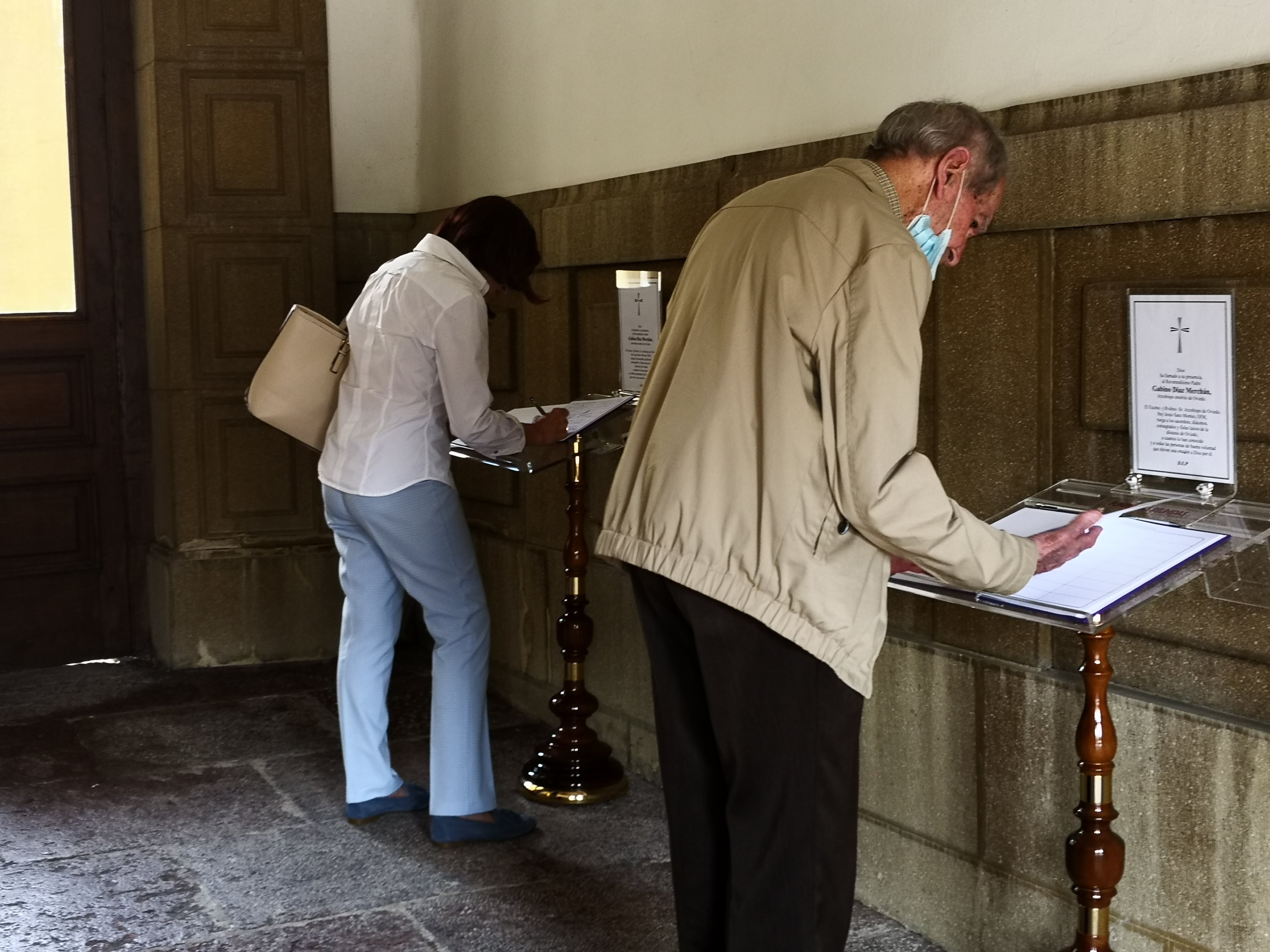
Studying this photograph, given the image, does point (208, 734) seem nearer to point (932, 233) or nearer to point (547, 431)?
point (547, 431)

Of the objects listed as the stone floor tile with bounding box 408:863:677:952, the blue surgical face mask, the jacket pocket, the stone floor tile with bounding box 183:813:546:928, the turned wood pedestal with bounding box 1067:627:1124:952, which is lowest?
the stone floor tile with bounding box 408:863:677:952

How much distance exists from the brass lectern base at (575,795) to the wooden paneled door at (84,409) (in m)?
2.58

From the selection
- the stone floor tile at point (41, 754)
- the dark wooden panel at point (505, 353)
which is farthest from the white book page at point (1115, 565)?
the stone floor tile at point (41, 754)

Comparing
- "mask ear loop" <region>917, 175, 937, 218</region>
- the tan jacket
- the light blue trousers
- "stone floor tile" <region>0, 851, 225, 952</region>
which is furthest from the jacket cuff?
"stone floor tile" <region>0, 851, 225, 952</region>

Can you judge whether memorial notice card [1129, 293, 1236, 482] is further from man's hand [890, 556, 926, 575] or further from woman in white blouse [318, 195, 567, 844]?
woman in white blouse [318, 195, 567, 844]

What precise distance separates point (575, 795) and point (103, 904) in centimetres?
129

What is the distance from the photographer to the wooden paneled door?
5.71 m

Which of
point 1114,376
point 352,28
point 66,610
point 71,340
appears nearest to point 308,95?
point 352,28

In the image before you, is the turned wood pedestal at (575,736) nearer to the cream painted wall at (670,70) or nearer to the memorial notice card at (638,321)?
the memorial notice card at (638,321)

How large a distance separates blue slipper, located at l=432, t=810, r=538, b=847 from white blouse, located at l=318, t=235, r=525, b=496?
905 mm

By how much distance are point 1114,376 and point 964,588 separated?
0.72 metres

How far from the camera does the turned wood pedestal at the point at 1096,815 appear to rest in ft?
7.90

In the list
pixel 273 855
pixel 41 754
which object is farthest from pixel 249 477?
pixel 273 855

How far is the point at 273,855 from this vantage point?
12.6 feet
